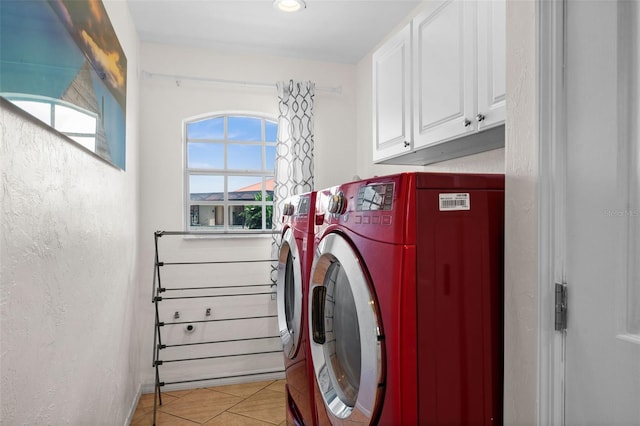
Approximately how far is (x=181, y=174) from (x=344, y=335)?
7.00 ft

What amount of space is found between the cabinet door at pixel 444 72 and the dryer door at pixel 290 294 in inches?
29.2

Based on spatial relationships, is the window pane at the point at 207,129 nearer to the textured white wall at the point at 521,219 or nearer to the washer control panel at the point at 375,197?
the washer control panel at the point at 375,197

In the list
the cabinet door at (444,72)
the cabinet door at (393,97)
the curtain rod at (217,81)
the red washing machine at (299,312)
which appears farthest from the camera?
the curtain rod at (217,81)

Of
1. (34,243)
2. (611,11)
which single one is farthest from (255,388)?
(611,11)

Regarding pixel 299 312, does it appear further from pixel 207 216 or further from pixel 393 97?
pixel 207 216

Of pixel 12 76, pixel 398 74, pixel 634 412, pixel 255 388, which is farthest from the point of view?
pixel 255 388

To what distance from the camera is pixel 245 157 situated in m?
3.20

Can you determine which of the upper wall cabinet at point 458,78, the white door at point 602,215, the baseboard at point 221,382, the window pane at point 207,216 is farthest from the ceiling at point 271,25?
the baseboard at point 221,382

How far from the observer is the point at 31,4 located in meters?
0.92

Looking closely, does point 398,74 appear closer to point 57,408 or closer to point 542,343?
point 542,343

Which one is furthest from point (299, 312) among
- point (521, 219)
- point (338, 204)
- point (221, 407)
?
point (221, 407)

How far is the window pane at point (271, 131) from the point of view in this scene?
128 inches

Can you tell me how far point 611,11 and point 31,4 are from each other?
1224 millimetres

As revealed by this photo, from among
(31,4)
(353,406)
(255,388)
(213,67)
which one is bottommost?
(255,388)
